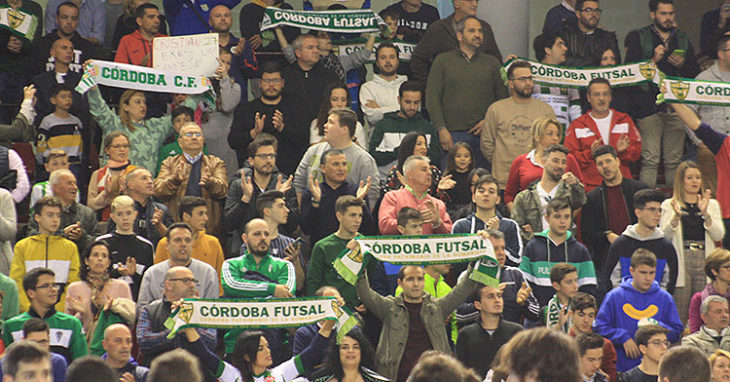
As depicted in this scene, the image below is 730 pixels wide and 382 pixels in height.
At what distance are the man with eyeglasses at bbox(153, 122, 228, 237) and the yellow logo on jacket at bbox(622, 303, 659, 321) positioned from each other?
162 inches

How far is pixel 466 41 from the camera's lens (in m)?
14.5

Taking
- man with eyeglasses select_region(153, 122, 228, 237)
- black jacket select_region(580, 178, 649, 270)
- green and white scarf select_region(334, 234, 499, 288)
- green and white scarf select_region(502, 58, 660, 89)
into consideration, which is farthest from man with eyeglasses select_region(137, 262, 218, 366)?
green and white scarf select_region(502, 58, 660, 89)

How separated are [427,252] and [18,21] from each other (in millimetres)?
6394

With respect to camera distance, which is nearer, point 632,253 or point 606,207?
point 632,253

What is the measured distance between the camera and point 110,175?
40.1 ft

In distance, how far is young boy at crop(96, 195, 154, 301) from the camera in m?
10.8

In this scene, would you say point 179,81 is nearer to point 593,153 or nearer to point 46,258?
point 46,258

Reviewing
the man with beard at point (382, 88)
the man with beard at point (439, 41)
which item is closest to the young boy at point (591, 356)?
the man with beard at point (382, 88)

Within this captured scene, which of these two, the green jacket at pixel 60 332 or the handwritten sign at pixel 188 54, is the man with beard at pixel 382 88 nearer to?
the handwritten sign at pixel 188 54

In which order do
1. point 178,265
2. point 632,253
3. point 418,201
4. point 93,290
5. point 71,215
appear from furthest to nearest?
point 418,201, point 632,253, point 71,215, point 178,265, point 93,290

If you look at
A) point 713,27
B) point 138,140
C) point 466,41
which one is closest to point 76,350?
point 138,140

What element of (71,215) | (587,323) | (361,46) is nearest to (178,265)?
(71,215)

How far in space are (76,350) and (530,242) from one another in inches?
164

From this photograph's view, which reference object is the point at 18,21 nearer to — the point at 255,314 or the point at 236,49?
the point at 236,49
